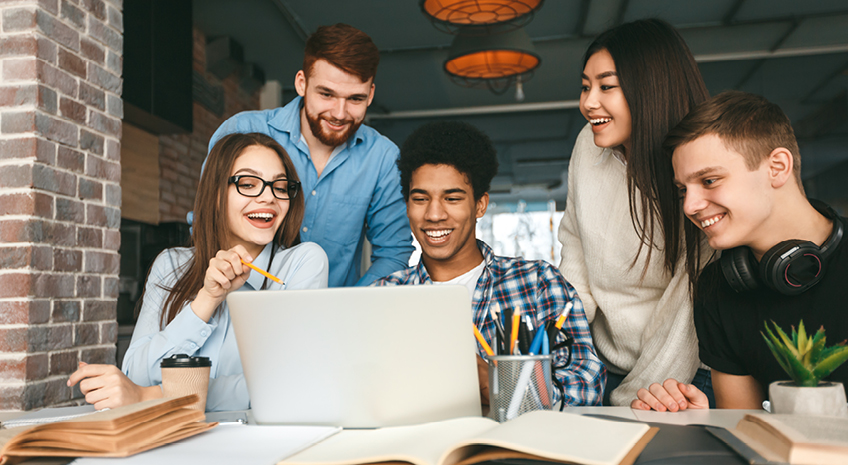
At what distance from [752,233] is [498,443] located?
2.92 feet

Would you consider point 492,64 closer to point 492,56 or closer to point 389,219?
point 492,56

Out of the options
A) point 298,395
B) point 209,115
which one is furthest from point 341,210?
point 209,115

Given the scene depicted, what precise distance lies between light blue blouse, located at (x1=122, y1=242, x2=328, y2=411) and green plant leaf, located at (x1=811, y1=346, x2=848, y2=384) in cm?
100

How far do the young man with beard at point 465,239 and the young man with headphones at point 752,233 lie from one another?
33 cm

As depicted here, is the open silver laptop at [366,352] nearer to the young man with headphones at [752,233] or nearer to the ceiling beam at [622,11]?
the young man with headphones at [752,233]

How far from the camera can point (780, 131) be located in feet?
4.28

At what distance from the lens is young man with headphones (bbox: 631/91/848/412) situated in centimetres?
124

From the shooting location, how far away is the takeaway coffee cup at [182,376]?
3.44ft

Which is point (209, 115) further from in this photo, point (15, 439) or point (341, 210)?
point (15, 439)

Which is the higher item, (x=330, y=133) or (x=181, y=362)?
(x=330, y=133)

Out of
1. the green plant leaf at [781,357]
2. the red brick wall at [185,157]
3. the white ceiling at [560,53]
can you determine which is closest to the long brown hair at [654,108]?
the green plant leaf at [781,357]

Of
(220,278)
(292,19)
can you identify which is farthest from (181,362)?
(292,19)

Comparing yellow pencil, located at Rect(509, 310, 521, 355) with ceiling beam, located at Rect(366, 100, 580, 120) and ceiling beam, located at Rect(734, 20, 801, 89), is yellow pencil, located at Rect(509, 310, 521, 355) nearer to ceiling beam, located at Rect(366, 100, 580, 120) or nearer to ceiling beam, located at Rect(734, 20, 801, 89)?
ceiling beam, located at Rect(734, 20, 801, 89)

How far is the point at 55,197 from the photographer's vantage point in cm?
213
